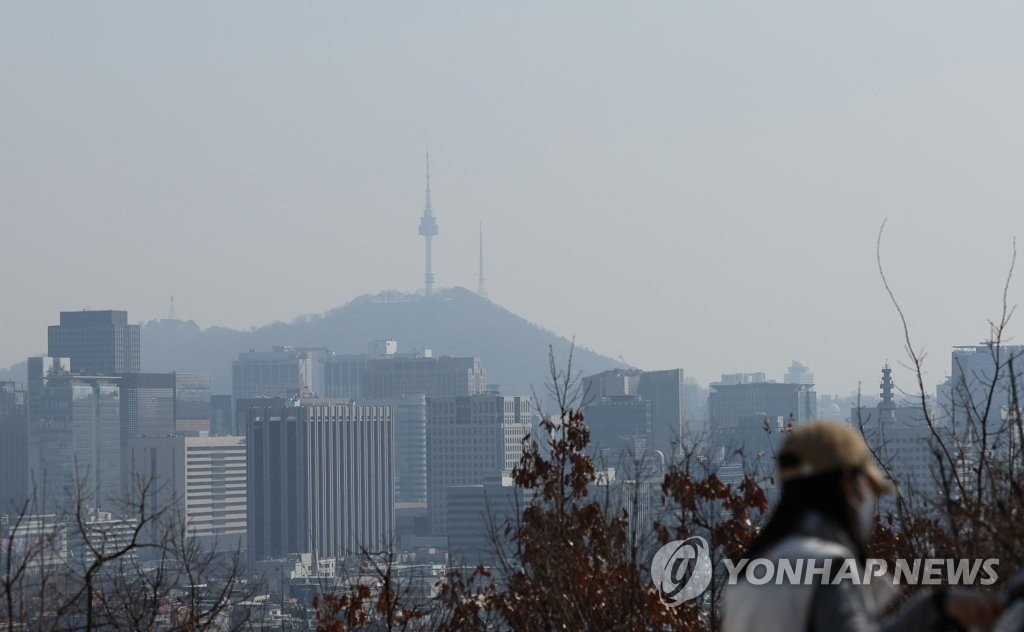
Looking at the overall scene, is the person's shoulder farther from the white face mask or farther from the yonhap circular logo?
the yonhap circular logo

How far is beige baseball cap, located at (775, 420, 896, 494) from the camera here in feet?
10.5

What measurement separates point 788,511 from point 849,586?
212 millimetres

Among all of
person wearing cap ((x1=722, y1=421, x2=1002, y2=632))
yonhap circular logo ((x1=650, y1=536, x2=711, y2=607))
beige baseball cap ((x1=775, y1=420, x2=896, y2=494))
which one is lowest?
yonhap circular logo ((x1=650, y1=536, x2=711, y2=607))

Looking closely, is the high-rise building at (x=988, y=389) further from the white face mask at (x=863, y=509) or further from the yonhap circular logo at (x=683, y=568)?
the white face mask at (x=863, y=509)

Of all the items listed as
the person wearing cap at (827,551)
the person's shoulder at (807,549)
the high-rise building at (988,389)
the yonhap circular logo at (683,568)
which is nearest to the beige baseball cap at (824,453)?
the person wearing cap at (827,551)

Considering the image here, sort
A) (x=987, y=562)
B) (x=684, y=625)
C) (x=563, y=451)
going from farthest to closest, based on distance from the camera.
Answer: (x=563, y=451) < (x=684, y=625) < (x=987, y=562)

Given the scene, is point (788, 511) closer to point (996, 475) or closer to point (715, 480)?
point (996, 475)

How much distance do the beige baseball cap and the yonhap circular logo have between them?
7.42 meters

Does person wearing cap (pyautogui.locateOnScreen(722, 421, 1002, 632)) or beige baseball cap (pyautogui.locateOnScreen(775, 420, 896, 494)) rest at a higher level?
beige baseball cap (pyautogui.locateOnScreen(775, 420, 896, 494))

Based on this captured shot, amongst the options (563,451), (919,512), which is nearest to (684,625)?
(919,512)

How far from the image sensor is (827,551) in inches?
123

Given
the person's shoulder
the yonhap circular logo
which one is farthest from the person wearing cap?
the yonhap circular logo

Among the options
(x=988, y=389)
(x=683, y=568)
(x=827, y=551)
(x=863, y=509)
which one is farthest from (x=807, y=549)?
(x=988, y=389)

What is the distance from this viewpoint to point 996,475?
8.62 m
